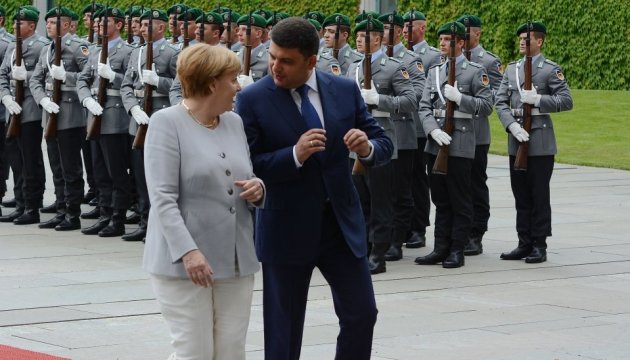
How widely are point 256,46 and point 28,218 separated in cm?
297

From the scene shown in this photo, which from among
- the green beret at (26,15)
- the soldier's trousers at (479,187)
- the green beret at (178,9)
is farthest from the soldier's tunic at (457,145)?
the green beret at (26,15)

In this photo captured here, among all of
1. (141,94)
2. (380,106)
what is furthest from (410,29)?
(141,94)

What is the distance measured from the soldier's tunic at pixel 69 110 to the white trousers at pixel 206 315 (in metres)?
7.98

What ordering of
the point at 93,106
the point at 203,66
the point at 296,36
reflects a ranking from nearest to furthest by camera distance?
the point at 203,66
the point at 296,36
the point at 93,106

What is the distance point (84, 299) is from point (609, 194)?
900 cm

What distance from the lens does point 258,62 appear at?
12.1 metres

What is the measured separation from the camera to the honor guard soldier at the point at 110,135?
12.7 meters

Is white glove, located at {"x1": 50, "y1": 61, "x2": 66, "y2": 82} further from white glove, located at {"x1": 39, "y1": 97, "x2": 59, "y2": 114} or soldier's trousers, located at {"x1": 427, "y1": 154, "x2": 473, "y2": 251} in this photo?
soldier's trousers, located at {"x1": 427, "y1": 154, "x2": 473, "y2": 251}

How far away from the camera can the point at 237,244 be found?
533cm

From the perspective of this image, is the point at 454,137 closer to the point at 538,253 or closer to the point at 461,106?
the point at 461,106

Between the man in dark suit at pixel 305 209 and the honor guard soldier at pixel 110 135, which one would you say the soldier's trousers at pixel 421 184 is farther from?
the man in dark suit at pixel 305 209

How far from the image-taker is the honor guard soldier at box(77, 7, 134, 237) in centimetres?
1268

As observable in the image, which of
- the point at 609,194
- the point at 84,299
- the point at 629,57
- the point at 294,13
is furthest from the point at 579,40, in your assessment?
the point at 84,299

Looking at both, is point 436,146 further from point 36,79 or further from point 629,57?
point 629,57
